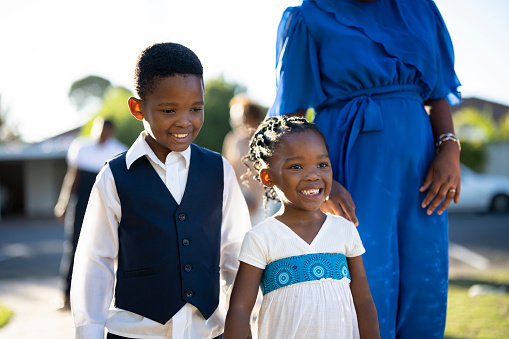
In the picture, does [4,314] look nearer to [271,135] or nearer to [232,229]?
[232,229]

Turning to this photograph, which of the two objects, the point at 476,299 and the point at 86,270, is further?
the point at 476,299

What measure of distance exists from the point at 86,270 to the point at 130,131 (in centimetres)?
2137

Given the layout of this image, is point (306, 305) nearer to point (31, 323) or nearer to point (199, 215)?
point (199, 215)

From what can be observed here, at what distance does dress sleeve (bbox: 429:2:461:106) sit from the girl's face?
2.21 ft

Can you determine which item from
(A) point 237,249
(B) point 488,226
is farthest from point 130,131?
(A) point 237,249

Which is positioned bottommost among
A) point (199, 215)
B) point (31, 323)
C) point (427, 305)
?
point (31, 323)

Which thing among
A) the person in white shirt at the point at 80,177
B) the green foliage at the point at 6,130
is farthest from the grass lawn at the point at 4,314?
the green foliage at the point at 6,130

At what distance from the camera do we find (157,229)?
1.89m

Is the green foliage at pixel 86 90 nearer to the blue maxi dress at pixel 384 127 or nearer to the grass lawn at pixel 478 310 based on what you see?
the grass lawn at pixel 478 310

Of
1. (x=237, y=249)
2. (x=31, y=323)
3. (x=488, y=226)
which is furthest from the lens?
(x=488, y=226)

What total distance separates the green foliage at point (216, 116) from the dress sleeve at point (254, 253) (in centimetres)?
2062

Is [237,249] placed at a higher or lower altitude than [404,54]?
lower

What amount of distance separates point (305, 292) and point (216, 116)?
21503 millimetres

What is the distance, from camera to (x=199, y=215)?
1971 mm
